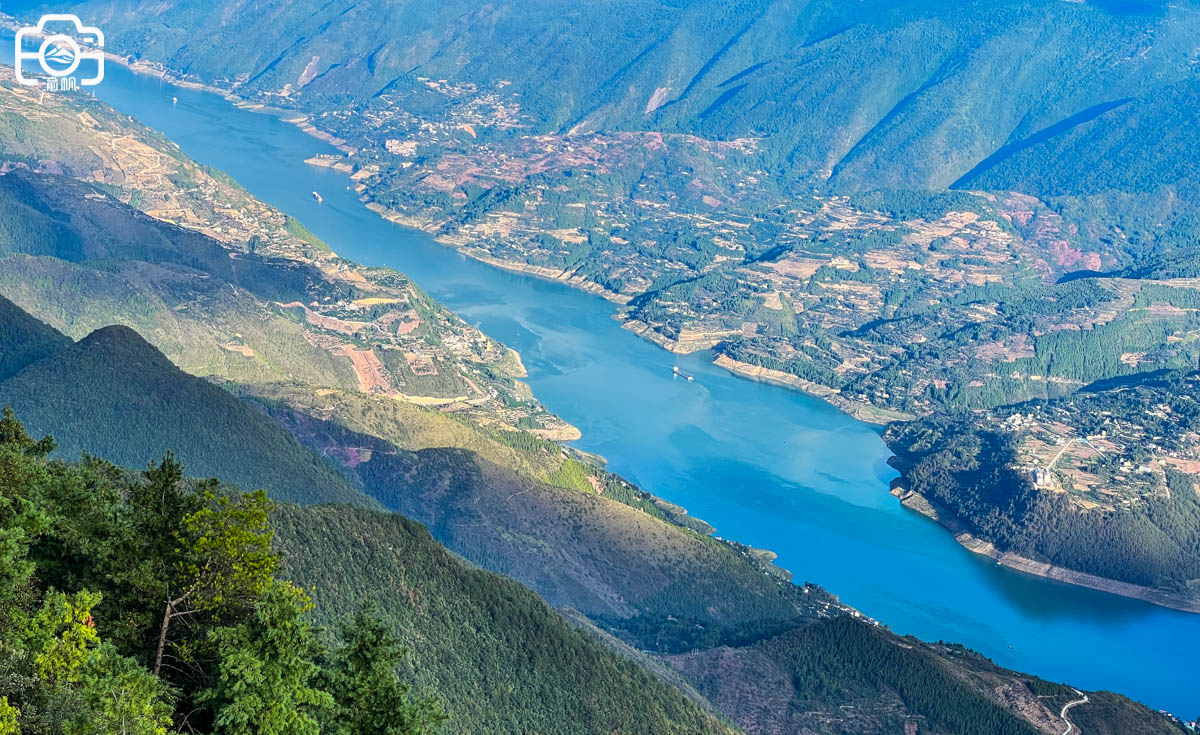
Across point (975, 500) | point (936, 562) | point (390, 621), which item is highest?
point (975, 500)

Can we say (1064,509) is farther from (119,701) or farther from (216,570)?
(119,701)

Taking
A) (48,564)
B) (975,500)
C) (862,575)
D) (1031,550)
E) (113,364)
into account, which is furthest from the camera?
(975,500)

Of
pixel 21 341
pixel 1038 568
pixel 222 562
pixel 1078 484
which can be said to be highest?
pixel 1078 484

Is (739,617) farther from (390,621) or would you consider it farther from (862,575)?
(390,621)

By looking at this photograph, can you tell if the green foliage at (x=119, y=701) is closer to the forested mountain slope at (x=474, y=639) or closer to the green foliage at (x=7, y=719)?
the forested mountain slope at (x=474, y=639)

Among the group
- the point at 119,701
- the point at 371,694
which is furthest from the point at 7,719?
the point at 371,694

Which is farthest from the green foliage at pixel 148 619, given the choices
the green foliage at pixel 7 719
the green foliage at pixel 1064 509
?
the green foliage at pixel 1064 509

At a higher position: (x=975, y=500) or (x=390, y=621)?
(x=975, y=500)

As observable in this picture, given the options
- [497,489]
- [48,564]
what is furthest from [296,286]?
[48,564]
